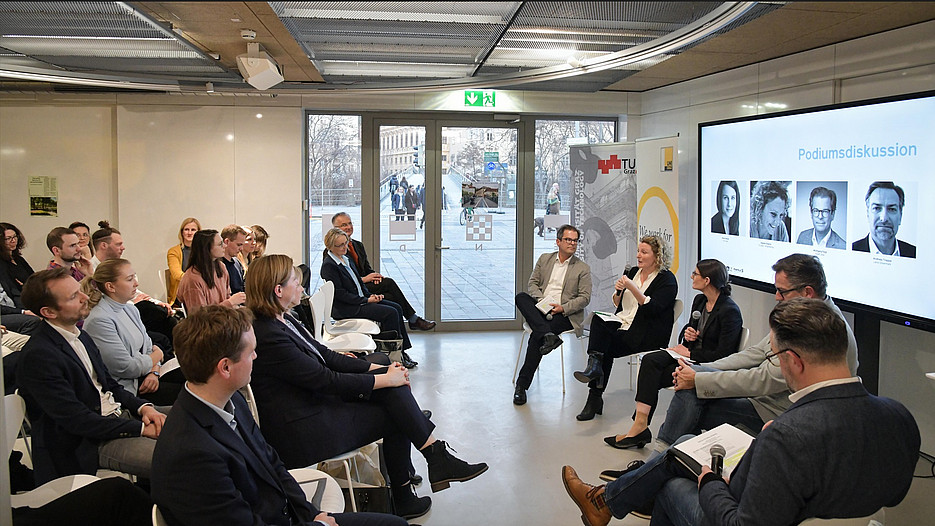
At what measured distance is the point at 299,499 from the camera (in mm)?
2705

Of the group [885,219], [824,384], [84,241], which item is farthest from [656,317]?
[84,241]

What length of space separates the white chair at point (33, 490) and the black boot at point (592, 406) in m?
3.57

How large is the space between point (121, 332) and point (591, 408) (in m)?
3.30

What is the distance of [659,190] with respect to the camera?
7.50 m

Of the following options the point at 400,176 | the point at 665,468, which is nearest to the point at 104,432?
the point at 665,468

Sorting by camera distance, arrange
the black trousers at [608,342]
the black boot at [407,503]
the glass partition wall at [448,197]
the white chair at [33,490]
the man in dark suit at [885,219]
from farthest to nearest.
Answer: the glass partition wall at [448,197] < the black trousers at [608,342] < the man in dark suit at [885,219] < the black boot at [407,503] < the white chair at [33,490]

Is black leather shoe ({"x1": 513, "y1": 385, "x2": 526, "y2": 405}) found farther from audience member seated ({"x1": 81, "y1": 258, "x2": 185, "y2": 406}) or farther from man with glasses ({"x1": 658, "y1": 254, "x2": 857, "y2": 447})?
audience member seated ({"x1": 81, "y1": 258, "x2": 185, "y2": 406})

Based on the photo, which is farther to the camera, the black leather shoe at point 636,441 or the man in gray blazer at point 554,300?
the man in gray blazer at point 554,300

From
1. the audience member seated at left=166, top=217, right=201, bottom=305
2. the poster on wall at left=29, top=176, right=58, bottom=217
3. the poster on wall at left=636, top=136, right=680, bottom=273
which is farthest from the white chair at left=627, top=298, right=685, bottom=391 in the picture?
the poster on wall at left=29, top=176, right=58, bottom=217

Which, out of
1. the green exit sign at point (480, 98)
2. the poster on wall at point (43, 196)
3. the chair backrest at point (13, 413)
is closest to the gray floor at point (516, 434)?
the chair backrest at point (13, 413)

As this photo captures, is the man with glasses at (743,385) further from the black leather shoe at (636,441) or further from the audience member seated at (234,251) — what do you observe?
the audience member seated at (234,251)

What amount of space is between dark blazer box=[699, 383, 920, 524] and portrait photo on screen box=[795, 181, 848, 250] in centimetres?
295

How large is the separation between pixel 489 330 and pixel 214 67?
4232mm

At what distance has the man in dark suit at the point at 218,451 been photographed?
7.43ft
